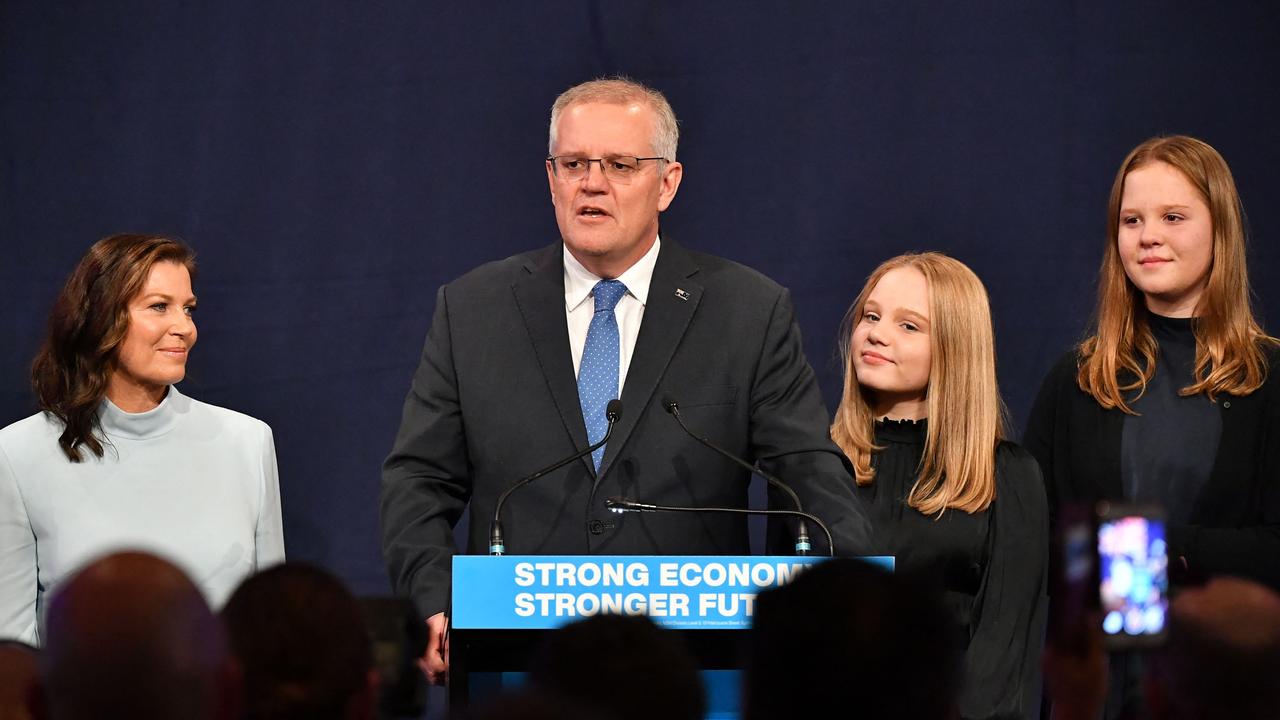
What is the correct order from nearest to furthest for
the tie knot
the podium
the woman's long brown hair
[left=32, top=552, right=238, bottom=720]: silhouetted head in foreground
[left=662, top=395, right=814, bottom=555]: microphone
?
1. [left=32, top=552, right=238, bottom=720]: silhouetted head in foreground
2. the podium
3. [left=662, top=395, right=814, bottom=555]: microphone
4. the tie knot
5. the woman's long brown hair

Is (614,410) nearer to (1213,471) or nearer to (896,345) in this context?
(896,345)

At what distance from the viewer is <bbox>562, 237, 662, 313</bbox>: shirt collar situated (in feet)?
10.0

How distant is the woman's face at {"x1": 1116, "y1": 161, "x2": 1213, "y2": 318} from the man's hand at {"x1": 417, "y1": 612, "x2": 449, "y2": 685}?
5.74 ft

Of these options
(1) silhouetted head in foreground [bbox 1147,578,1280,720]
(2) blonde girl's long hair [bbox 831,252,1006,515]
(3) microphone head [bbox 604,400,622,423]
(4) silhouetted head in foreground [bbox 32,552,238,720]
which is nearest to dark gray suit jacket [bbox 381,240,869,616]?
(3) microphone head [bbox 604,400,622,423]

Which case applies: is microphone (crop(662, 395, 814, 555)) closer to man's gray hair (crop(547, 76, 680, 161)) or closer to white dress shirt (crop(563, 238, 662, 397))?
white dress shirt (crop(563, 238, 662, 397))

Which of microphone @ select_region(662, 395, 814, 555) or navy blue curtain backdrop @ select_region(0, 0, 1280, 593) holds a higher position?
navy blue curtain backdrop @ select_region(0, 0, 1280, 593)

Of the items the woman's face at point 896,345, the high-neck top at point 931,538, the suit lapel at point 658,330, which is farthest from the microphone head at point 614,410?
the woman's face at point 896,345

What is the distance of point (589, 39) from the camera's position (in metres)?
4.57

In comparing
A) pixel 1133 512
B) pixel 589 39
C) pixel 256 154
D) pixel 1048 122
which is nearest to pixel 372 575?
pixel 256 154

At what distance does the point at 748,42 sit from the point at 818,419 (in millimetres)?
1958

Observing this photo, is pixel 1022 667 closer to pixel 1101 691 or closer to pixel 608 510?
pixel 608 510

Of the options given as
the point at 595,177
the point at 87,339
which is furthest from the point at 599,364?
the point at 87,339

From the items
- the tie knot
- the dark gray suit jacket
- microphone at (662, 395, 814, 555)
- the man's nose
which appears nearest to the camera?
microphone at (662, 395, 814, 555)

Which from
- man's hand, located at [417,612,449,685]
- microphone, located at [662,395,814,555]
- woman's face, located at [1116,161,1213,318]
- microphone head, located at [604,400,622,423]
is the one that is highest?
woman's face, located at [1116,161,1213,318]
